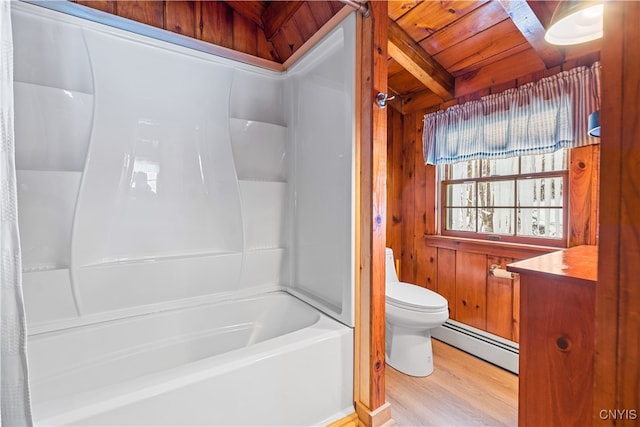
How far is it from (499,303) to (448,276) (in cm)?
39

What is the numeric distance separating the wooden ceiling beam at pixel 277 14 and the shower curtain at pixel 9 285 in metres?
1.35

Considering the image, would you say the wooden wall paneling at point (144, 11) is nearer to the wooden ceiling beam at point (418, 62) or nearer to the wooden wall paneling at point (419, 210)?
the wooden ceiling beam at point (418, 62)

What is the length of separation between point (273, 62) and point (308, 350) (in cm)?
180

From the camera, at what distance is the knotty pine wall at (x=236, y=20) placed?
152 centimetres

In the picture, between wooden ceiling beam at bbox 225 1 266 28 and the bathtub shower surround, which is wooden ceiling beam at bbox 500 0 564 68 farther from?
wooden ceiling beam at bbox 225 1 266 28

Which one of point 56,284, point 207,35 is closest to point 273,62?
point 207,35

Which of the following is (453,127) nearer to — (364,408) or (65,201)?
(364,408)

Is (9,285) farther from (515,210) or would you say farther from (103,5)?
(515,210)

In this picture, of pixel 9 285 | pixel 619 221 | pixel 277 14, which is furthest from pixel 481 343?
pixel 277 14

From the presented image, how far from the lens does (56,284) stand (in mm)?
1340

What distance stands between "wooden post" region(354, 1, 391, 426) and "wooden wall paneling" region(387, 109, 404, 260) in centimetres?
130

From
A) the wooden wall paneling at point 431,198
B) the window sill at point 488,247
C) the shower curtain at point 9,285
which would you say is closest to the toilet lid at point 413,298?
the window sill at point 488,247

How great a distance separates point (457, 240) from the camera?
214 cm

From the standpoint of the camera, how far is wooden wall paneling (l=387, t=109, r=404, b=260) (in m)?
2.59
